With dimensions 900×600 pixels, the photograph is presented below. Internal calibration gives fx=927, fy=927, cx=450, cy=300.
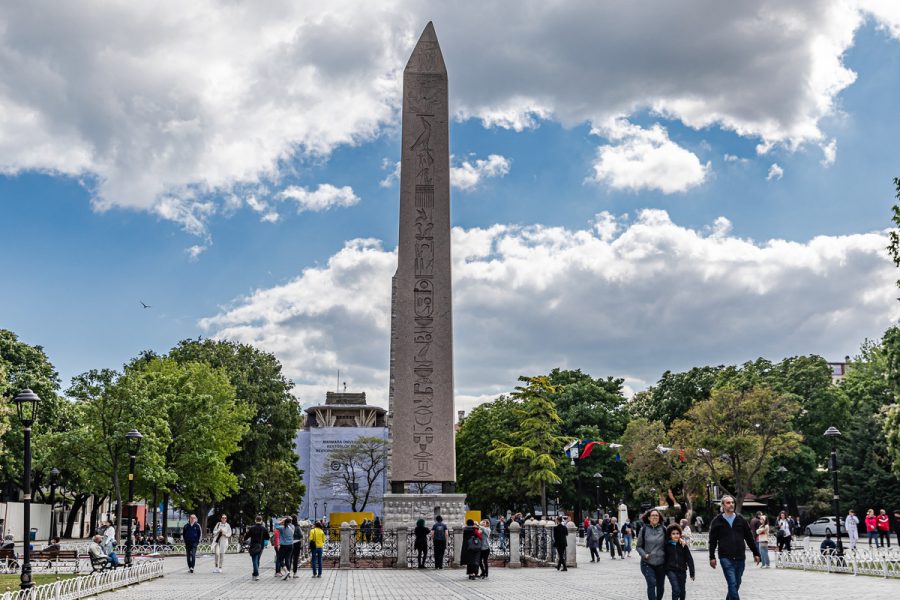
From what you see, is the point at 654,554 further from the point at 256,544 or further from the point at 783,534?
the point at 783,534

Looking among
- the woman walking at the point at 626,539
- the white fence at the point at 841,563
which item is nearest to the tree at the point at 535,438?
the woman walking at the point at 626,539

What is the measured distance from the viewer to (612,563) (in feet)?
98.6

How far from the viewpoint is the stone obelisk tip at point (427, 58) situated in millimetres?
28297

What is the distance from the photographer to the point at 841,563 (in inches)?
899

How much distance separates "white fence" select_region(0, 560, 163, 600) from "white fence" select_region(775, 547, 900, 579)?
635 inches

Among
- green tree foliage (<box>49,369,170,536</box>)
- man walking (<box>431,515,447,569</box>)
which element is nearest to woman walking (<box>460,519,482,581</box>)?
man walking (<box>431,515,447,569</box>)

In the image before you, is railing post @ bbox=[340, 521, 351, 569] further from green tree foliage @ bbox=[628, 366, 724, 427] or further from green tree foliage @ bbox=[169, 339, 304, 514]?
green tree foliage @ bbox=[628, 366, 724, 427]

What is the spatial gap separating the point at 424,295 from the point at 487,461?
41.5 meters

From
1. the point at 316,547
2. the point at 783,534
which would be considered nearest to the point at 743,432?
the point at 783,534

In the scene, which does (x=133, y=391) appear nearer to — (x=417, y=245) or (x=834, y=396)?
(x=417, y=245)

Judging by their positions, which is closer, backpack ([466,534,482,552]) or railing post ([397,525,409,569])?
backpack ([466,534,482,552])

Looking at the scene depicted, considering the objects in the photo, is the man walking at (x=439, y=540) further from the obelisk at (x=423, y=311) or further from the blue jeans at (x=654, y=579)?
the blue jeans at (x=654, y=579)

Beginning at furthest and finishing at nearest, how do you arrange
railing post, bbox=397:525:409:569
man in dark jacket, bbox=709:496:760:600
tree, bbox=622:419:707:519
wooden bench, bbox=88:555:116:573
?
tree, bbox=622:419:707:519, railing post, bbox=397:525:409:569, wooden bench, bbox=88:555:116:573, man in dark jacket, bbox=709:496:760:600

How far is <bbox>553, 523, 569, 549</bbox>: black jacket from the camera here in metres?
24.5
